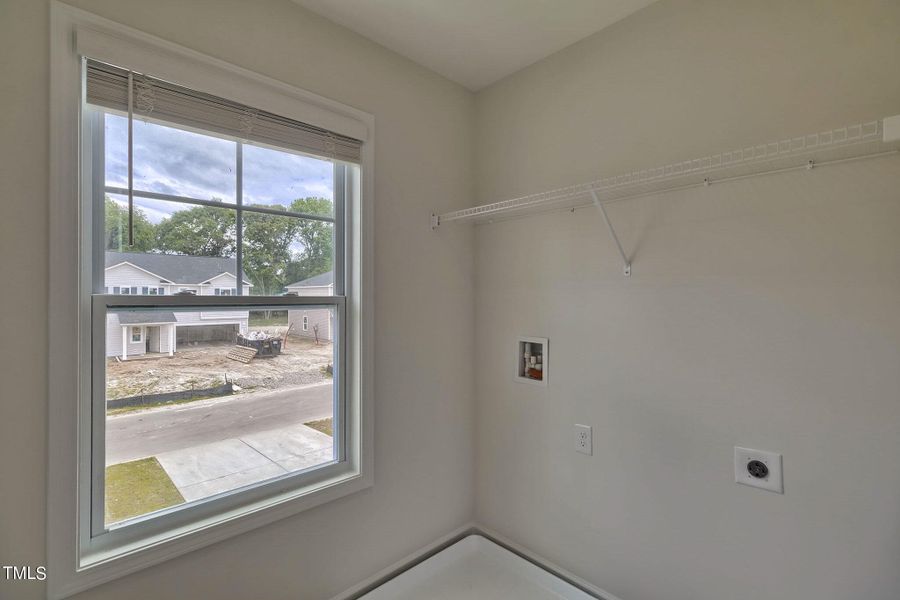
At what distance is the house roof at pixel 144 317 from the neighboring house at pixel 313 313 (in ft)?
1.22

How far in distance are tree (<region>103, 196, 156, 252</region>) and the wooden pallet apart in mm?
402

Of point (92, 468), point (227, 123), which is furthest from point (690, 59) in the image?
point (92, 468)

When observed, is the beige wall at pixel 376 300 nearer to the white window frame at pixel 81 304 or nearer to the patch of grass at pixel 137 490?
the white window frame at pixel 81 304

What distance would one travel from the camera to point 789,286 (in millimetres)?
1187

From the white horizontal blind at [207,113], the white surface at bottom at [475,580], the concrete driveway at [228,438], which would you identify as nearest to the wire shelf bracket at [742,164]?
the white horizontal blind at [207,113]

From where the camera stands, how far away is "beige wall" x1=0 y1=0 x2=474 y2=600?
993mm

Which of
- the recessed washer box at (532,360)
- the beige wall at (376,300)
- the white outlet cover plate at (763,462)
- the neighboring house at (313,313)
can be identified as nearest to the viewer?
the beige wall at (376,300)

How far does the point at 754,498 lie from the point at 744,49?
4.54 feet

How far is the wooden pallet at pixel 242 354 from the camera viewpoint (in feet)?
4.57

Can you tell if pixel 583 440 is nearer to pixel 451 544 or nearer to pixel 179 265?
pixel 451 544

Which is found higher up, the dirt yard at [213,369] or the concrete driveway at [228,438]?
the dirt yard at [213,369]

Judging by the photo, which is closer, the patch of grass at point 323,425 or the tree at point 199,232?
the tree at point 199,232

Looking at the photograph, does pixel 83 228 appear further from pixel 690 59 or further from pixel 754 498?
pixel 754 498

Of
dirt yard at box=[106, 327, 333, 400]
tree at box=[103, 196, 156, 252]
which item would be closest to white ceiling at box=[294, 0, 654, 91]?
tree at box=[103, 196, 156, 252]
